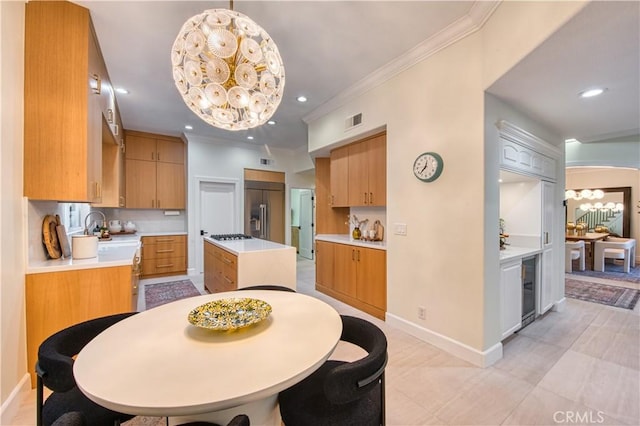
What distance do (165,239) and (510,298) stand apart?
581 centimetres

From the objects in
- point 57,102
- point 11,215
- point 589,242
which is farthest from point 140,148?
point 589,242

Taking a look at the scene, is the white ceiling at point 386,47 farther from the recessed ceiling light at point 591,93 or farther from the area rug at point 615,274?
the area rug at point 615,274

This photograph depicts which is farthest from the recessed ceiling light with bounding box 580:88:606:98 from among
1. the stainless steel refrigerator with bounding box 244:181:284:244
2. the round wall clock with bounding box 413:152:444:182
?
the stainless steel refrigerator with bounding box 244:181:284:244

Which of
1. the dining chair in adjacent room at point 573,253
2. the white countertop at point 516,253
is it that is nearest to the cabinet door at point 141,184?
the white countertop at point 516,253

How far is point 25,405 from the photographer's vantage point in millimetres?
1809

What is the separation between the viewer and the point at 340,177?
4.17 m

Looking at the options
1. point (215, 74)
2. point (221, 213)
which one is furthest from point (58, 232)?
point (221, 213)

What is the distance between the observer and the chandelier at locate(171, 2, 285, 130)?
1.38 metres

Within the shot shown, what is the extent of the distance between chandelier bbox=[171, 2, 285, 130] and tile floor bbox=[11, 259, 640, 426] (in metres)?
2.05

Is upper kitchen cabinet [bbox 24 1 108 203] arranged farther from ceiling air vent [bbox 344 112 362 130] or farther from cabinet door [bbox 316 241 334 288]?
cabinet door [bbox 316 241 334 288]

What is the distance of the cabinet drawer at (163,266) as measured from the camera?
17.3ft

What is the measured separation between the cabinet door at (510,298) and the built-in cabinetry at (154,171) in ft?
19.1

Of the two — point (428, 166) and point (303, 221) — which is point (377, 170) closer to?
point (428, 166)

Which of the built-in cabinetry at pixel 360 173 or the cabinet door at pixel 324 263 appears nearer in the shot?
the built-in cabinetry at pixel 360 173
